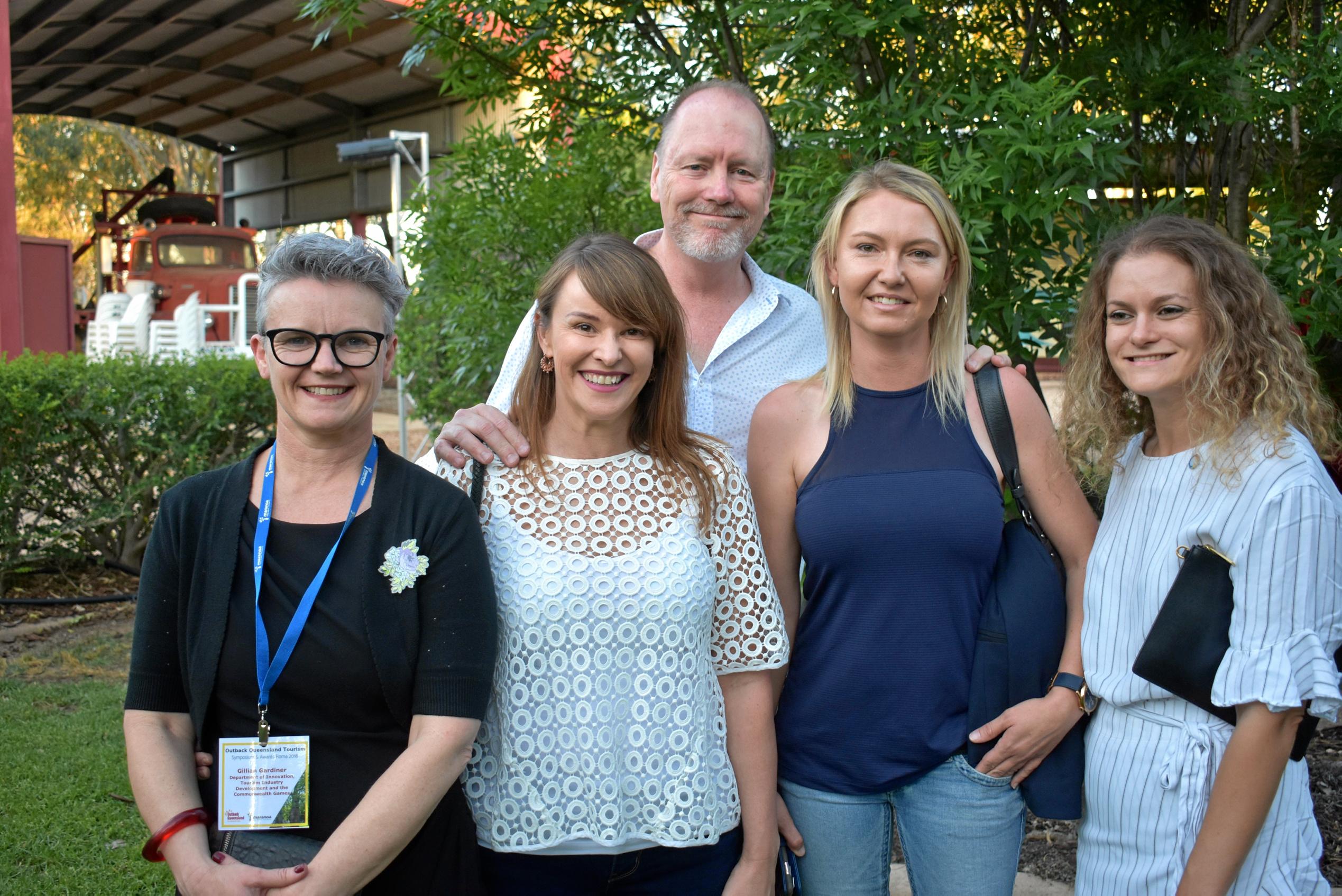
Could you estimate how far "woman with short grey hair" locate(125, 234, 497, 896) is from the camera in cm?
194

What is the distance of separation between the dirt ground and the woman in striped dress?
1.29 m

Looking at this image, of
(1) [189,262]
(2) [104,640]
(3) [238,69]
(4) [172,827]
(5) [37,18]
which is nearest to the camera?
(4) [172,827]

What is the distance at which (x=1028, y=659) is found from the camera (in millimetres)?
2238

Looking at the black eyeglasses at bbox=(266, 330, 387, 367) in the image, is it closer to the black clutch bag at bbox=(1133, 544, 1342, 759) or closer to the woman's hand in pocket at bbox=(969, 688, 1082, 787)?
the woman's hand in pocket at bbox=(969, 688, 1082, 787)

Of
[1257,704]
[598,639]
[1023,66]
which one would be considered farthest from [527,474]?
[1023,66]

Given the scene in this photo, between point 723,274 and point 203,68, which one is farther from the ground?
point 203,68

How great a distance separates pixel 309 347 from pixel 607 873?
1122 mm

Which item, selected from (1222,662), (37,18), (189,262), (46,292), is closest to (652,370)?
(1222,662)

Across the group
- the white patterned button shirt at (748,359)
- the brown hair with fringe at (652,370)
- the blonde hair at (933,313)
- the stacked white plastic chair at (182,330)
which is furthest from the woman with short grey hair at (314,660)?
the stacked white plastic chair at (182,330)

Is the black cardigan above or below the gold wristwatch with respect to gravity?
above

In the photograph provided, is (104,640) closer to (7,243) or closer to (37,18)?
(7,243)

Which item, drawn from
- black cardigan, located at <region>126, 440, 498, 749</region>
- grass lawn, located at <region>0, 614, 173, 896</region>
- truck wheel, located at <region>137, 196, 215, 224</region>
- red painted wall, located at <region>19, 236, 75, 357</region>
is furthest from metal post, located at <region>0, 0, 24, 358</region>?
truck wheel, located at <region>137, 196, 215, 224</region>

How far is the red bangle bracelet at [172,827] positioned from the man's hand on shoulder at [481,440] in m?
0.77

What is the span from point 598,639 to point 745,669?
35 centimetres
